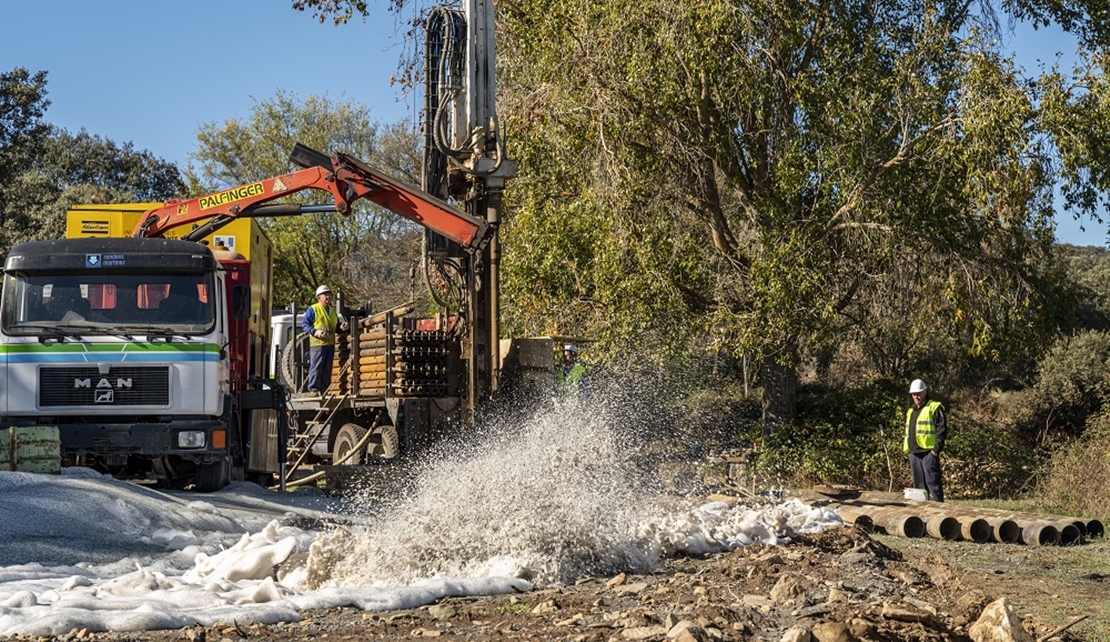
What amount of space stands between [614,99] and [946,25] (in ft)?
16.6

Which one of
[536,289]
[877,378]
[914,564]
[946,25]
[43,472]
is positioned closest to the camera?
[914,564]

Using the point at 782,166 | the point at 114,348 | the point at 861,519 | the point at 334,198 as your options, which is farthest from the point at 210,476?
the point at 782,166

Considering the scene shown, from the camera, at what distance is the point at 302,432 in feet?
70.2

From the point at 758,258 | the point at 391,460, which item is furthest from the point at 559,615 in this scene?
the point at 758,258

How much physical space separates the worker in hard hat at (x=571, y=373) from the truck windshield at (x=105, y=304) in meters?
5.56

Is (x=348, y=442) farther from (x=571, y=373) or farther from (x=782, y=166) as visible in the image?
(x=782, y=166)

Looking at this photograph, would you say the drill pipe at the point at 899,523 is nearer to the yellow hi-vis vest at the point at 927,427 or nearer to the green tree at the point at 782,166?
Result: the yellow hi-vis vest at the point at 927,427

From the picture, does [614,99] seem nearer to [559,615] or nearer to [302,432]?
[302,432]

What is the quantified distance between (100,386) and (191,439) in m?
1.09

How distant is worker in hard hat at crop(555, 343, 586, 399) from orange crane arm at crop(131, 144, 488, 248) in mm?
3352

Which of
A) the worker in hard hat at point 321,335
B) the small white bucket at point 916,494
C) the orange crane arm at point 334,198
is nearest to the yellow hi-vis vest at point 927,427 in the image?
the small white bucket at point 916,494

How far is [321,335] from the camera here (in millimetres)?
20203

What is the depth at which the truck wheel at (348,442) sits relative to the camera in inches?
746

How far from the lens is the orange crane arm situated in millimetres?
16188
